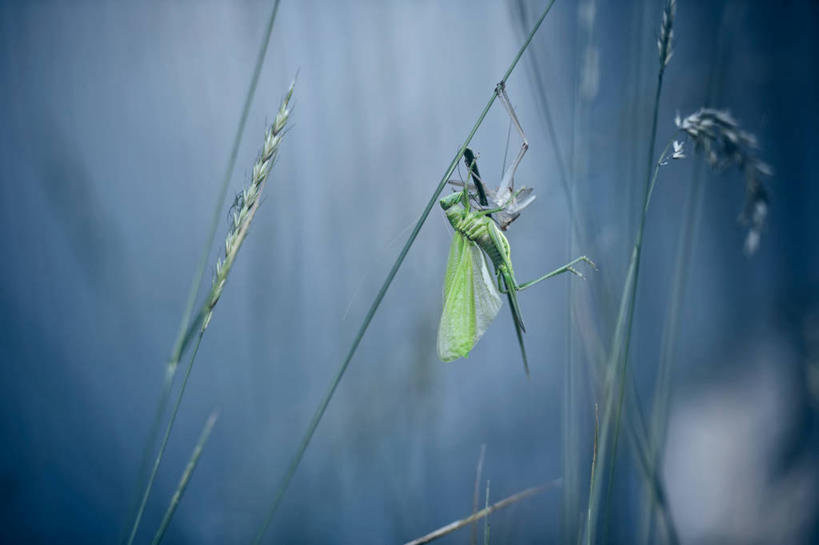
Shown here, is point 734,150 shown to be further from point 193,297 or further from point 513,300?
point 193,297

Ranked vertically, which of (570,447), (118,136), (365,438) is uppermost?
(118,136)

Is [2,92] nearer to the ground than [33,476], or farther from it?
farther from it

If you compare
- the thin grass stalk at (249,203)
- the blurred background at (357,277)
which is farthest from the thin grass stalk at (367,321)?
the blurred background at (357,277)

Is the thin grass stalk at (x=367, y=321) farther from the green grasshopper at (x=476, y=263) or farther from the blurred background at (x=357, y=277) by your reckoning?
the blurred background at (x=357, y=277)

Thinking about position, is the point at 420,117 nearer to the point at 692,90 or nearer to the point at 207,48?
the point at 207,48

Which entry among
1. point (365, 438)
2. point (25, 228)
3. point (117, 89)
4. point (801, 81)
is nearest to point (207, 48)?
point (117, 89)

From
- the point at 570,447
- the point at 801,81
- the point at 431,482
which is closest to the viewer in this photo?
the point at 570,447

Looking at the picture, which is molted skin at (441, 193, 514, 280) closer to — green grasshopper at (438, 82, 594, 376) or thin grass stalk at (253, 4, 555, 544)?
green grasshopper at (438, 82, 594, 376)
